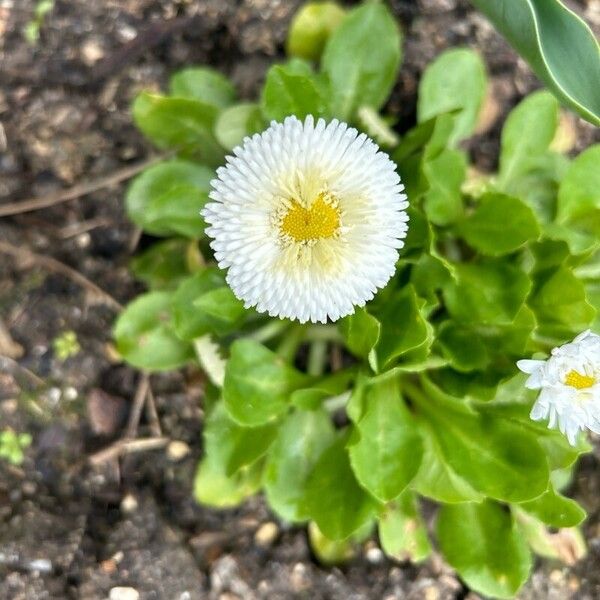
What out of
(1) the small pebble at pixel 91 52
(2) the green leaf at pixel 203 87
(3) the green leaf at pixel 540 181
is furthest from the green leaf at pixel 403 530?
(1) the small pebble at pixel 91 52

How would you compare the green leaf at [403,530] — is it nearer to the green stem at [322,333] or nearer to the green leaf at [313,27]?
the green stem at [322,333]

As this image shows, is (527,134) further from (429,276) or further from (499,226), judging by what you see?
(429,276)

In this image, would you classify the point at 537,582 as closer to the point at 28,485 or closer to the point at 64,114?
the point at 28,485

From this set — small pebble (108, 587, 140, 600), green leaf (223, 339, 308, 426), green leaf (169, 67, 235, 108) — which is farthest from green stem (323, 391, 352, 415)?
green leaf (169, 67, 235, 108)

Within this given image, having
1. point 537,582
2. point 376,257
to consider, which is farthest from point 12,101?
point 537,582

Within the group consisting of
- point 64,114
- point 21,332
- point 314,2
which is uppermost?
point 314,2

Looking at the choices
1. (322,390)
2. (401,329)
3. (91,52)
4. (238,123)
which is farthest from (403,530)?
(91,52)
